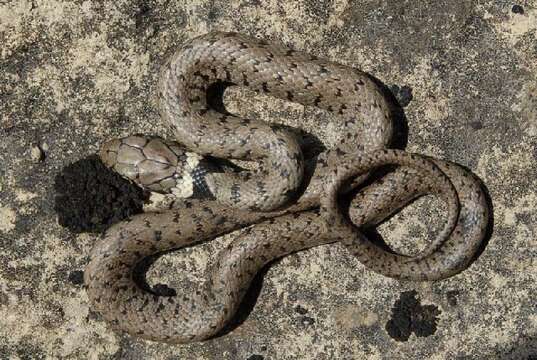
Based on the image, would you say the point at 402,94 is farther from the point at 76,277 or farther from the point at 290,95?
the point at 76,277

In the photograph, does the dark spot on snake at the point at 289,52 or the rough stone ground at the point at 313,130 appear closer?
the dark spot on snake at the point at 289,52

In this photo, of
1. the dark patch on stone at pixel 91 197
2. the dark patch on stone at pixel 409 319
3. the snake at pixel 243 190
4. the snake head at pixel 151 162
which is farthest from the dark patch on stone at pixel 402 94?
the dark patch on stone at pixel 91 197

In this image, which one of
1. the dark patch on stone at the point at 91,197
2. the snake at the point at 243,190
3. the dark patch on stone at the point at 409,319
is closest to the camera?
the snake at the point at 243,190

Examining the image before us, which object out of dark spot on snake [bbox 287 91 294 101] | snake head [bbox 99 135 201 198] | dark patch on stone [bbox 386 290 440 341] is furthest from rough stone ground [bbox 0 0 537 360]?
snake head [bbox 99 135 201 198]

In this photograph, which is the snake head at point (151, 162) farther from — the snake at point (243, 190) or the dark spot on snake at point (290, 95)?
the dark spot on snake at point (290, 95)

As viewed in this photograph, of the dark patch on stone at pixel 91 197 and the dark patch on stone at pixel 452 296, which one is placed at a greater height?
the dark patch on stone at pixel 452 296

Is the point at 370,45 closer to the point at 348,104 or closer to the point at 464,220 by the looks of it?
the point at 348,104

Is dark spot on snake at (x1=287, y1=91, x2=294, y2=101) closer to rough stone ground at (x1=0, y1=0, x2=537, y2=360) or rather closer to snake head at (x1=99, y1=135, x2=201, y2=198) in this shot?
rough stone ground at (x1=0, y1=0, x2=537, y2=360)

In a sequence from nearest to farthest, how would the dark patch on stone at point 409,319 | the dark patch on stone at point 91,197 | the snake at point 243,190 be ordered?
1. the snake at point 243,190
2. the dark patch on stone at point 91,197
3. the dark patch on stone at point 409,319
